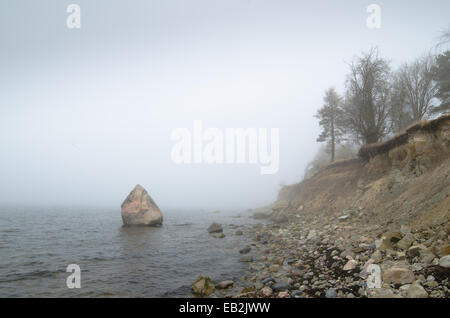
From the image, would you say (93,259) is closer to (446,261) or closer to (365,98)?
(446,261)

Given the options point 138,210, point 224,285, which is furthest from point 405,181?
point 138,210

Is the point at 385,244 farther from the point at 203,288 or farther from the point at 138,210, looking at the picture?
the point at 138,210

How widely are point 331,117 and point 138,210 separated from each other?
3056cm

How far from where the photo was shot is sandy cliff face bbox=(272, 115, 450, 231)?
348 inches

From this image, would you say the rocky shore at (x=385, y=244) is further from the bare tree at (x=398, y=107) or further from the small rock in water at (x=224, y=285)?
the bare tree at (x=398, y=107)

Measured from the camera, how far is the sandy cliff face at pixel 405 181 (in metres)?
8.85

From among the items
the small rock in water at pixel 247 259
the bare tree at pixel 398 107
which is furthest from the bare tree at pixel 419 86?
the small rock in water at pixel 247 259

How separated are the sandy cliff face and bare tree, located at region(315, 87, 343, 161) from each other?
1102cm

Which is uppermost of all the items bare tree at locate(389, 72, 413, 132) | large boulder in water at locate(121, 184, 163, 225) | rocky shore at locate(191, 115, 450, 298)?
bare tree at locate(389, 72, 413, 132)

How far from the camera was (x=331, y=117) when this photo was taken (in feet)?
104

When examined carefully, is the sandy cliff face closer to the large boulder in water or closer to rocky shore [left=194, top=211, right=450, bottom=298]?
rocky shore [left=194, top=211, right=450, bottom=298]

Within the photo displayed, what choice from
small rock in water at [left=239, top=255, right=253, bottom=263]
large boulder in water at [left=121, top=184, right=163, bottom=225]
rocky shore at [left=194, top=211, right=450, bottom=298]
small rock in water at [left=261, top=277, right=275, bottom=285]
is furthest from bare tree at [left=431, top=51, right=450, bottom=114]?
large boulder in water at [left=121, top=184, right=163, bottom=225]

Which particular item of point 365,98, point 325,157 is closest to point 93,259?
point 365,98

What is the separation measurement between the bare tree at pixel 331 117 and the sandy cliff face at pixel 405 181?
36.2 feet
